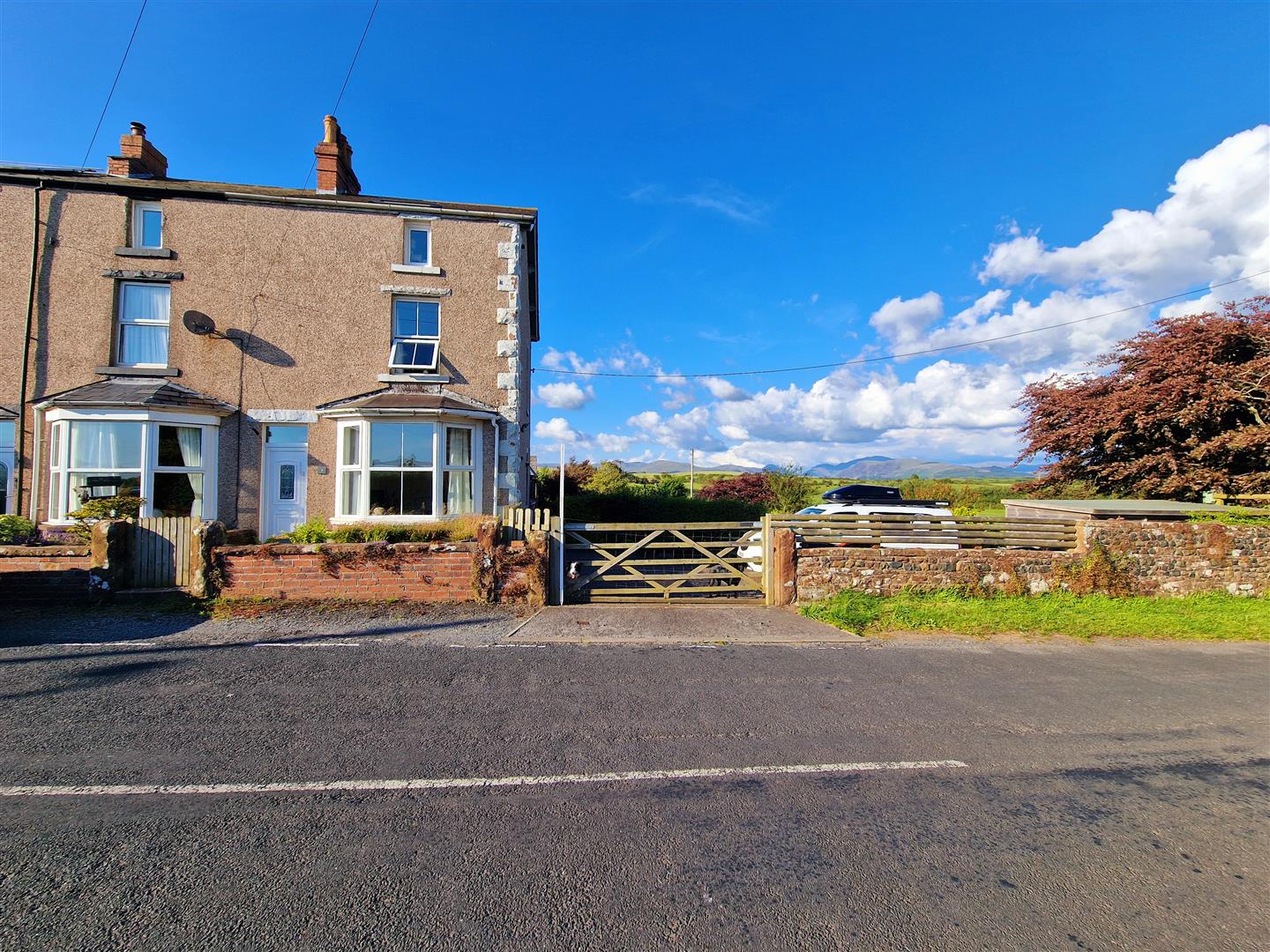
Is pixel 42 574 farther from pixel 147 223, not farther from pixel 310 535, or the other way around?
pixel 147 223

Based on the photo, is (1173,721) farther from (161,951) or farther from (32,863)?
(32,863)

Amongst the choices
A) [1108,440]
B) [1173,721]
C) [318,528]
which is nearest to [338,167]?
[318,528]

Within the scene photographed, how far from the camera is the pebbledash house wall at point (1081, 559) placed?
9086 mm

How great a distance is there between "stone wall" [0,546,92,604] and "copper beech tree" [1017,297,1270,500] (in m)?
21.0

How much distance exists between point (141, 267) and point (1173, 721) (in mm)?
18355

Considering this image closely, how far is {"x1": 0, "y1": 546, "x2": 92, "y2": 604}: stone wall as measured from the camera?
25.2ft

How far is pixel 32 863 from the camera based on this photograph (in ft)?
9.05

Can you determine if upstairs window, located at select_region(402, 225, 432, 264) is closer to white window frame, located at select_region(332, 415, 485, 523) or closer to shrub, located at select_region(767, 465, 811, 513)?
white window frame, located at select_region(332, 415, 485, 523)

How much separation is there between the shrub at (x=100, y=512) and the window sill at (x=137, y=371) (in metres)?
3.14

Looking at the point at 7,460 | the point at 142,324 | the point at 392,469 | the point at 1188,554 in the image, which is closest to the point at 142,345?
the point at 142,324

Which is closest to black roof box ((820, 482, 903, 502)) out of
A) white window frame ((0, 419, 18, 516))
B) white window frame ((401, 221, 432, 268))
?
white window frame ((401, 221, 432, 268))

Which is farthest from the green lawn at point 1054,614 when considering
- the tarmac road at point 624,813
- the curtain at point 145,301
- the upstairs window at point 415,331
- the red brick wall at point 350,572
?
the curtain at point 145,301

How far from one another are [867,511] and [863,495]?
344 cm

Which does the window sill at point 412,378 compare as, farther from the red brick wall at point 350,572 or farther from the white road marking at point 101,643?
the white road marking at point 101,643
